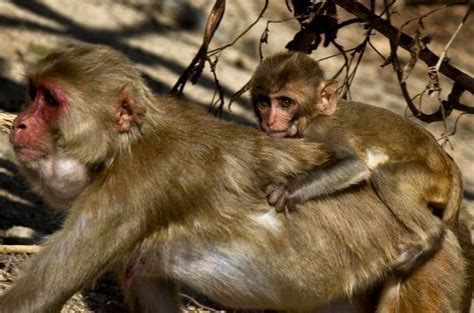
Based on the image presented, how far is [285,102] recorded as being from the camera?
717 centimetres

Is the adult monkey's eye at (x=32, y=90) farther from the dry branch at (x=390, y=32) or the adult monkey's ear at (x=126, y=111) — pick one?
the dry branch at (x=390, y=32)

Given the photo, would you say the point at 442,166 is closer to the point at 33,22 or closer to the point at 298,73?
the point at 298,73

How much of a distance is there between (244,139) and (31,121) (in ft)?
3.80

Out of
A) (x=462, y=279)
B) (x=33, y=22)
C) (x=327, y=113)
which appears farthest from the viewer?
(x=33, y=22)

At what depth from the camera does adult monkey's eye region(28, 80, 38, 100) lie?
228 inches

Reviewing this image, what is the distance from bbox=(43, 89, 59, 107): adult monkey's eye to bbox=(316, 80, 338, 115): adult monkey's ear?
2039 millimetres

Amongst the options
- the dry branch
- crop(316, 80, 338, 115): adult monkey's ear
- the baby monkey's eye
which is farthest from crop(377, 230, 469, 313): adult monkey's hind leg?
the dry branch

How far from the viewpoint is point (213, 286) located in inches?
245

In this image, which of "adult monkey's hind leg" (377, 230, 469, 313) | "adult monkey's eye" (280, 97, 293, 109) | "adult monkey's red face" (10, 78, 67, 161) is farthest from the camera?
"adult monkey's eye" (280, 97, 293, 109)

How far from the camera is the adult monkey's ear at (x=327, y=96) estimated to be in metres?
7.18

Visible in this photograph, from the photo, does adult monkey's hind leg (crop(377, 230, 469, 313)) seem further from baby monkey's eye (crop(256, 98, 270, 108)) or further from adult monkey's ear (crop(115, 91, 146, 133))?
adult monkey's ear (crop(115, 91, 146, 133))

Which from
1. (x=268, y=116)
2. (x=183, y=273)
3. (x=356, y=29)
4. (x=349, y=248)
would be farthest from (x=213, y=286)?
(x=356, y=29)

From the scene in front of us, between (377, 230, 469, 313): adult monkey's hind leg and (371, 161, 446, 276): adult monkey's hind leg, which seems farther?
(377, 230, 469, 313): adult monkey's hind leg

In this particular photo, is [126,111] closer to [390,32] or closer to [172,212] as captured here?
[172,212]
